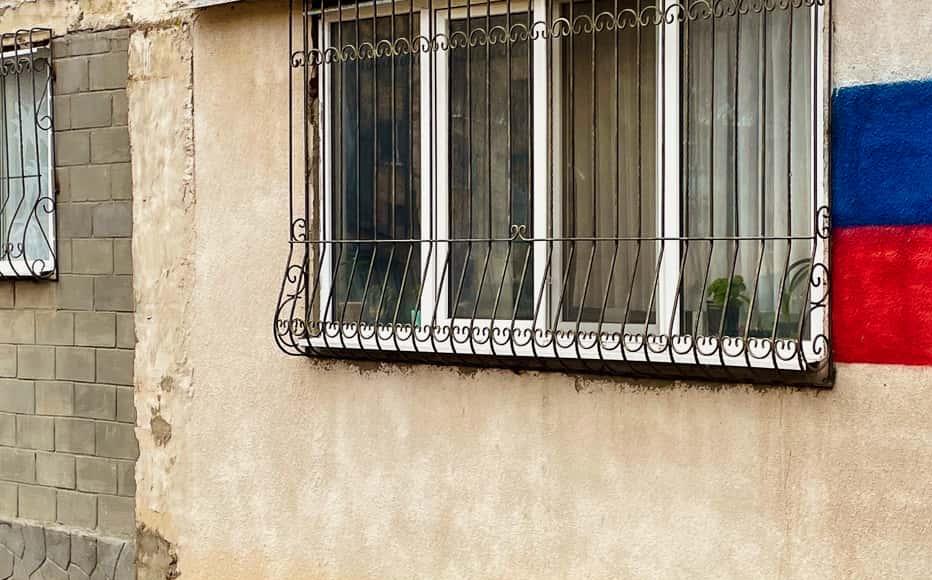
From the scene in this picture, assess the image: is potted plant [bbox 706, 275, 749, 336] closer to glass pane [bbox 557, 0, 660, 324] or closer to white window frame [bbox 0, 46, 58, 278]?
glass pane [bbox 557, 0, 660, 324]

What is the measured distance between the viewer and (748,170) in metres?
4.89

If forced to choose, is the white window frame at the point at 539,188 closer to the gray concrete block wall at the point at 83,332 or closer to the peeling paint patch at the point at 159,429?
the peeling paint patch at the point at 159,429

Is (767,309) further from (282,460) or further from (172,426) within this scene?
(172,426)

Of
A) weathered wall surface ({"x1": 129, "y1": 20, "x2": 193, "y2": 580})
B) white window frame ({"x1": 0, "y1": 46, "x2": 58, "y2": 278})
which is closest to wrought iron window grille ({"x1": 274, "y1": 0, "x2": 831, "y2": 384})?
weathered wall surface ({"x1": 129, "y1": 20, "x2": 193, "y2": 580})

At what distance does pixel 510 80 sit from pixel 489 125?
20 cm

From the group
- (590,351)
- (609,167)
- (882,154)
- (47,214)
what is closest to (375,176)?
(609,167)

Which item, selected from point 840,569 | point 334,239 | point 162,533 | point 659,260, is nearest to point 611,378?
point 659,260

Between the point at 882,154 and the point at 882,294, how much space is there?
1.53ft

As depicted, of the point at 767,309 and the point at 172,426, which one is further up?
the point at 767,309

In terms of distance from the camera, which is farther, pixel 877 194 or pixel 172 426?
pixel 172 426

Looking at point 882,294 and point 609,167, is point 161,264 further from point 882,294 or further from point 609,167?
point 882,294

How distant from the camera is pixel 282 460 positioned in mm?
6016

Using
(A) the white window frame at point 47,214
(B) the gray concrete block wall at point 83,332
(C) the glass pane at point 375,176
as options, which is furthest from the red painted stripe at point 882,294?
(A) the white window frame at point 47,214

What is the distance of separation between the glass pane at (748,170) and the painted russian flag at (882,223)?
18cm
